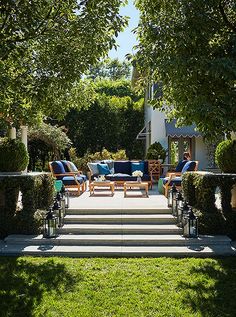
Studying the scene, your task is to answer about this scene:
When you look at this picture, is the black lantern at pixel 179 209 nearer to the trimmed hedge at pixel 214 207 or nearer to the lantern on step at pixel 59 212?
the trimmed hedge at pixel 214 207

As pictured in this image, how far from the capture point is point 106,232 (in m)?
10.8

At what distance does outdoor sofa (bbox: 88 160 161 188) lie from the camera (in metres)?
18.2

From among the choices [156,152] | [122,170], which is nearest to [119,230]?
[122,170]

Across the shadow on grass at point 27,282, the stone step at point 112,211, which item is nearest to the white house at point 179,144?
the stone step at point 112,211

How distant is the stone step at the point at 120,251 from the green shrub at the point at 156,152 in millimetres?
13874

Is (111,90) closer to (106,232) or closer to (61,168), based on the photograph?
(61,168)

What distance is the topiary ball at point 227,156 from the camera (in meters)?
11.0

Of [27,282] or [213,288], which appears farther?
[27,282]

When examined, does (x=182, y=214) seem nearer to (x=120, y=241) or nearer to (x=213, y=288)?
(x=120, y=241)

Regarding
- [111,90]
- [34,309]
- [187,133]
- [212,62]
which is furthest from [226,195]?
[111,90]

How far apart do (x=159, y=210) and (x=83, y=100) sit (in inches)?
172

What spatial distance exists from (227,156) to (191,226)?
2458 mm

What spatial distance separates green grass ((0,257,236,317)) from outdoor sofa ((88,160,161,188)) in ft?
30.9

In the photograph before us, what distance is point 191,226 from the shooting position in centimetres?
1032
